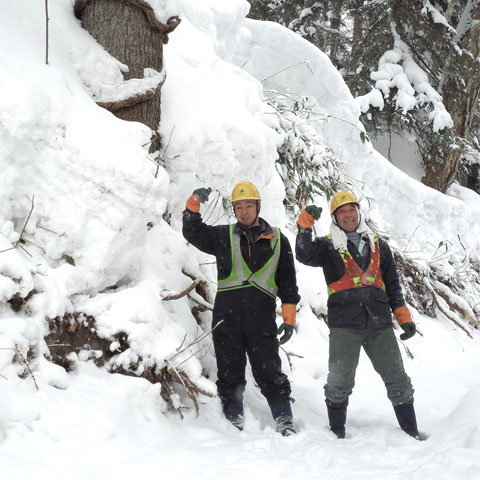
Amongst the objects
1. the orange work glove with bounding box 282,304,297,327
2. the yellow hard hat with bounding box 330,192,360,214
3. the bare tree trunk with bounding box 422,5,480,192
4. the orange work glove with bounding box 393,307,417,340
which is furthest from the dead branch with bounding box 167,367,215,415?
the bare tree trunk with bounding box 422,5,480,192

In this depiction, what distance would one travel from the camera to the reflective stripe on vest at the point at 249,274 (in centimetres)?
339

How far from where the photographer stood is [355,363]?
3377 millimetres

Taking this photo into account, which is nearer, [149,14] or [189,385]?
[189,385]

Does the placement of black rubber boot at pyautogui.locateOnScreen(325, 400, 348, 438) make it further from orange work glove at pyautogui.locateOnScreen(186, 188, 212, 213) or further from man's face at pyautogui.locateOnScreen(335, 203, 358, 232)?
orange work glove at pyautogui.locateOnScreen(186, 188, 212, 213)

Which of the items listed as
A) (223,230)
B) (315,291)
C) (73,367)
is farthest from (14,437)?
(315,291)

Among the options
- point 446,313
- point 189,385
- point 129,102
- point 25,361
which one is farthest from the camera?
point 446,313

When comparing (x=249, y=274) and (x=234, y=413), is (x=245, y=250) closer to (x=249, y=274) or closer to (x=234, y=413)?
(x=249, y=274)

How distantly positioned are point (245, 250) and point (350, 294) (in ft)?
2.71

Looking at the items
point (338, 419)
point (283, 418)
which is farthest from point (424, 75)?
point (283, 418)

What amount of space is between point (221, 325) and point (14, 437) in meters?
1.57

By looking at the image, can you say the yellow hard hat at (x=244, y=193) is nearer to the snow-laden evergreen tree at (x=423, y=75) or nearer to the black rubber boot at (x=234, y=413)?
the black rubber boot at (x=234, y=413)

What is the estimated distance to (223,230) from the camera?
353 cm

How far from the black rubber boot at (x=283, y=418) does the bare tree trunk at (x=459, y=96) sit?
24.3 feet

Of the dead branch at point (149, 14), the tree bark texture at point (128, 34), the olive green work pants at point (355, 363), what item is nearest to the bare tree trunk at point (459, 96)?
the olive green work pants at point (355, 363)
